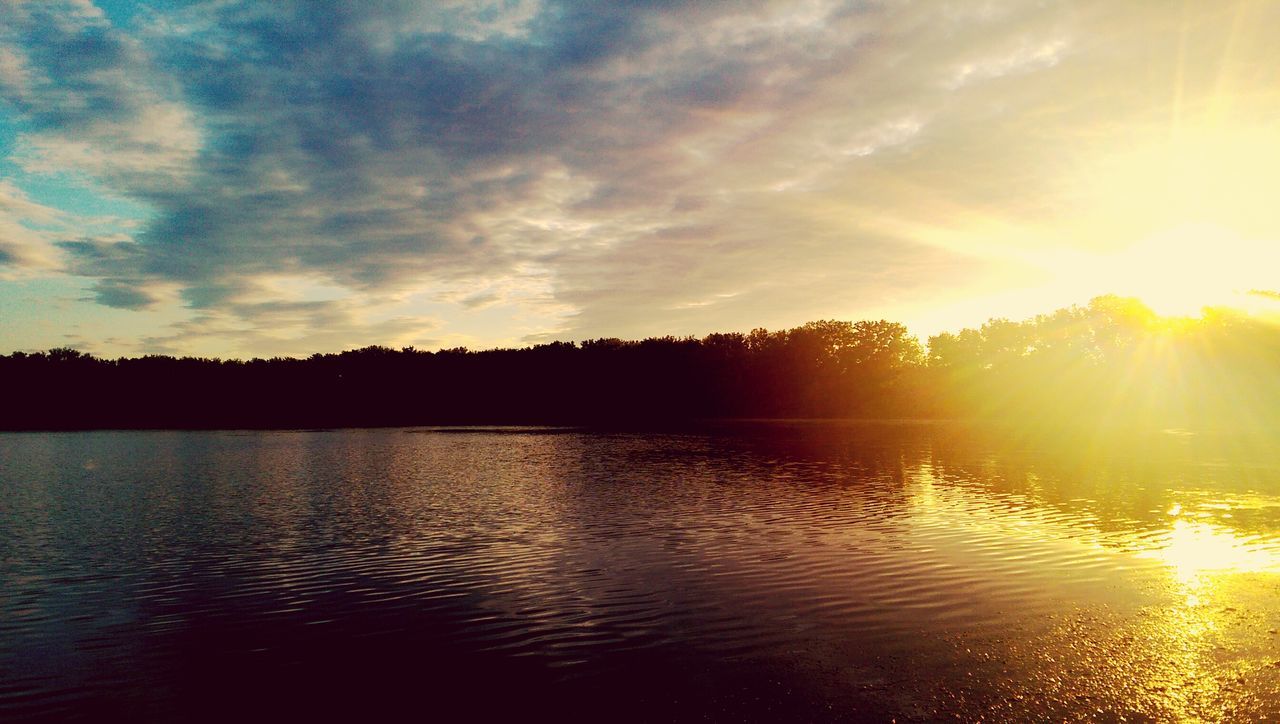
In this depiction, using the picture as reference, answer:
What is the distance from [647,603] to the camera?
18.1m

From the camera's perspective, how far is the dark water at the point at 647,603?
12492mm

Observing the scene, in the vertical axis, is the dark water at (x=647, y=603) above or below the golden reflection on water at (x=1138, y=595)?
above

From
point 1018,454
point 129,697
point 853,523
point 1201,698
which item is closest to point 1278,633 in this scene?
point 1201,698

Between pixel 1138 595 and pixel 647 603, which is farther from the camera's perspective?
pixel 1138 595

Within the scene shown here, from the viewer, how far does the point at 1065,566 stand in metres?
21.9

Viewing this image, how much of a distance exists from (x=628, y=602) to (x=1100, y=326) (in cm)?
20872

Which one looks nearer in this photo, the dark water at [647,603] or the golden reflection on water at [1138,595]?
the golden reflection on water at [1138,595]

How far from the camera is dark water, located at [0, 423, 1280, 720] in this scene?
1249cm

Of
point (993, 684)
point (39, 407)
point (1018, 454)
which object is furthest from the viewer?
point (39, 407)

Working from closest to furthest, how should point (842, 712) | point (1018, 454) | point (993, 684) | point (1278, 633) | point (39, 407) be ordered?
point (842, 712), point (993, 684), point (1278, 633), point (1018, 454), point (39, 407)

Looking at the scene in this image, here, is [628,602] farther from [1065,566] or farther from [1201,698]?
[1065,566]

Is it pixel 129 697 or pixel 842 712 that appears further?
pixel 129 697

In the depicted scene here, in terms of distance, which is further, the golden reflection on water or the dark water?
the dark water

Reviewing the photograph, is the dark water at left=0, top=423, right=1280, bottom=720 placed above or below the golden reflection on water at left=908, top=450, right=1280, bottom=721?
above
